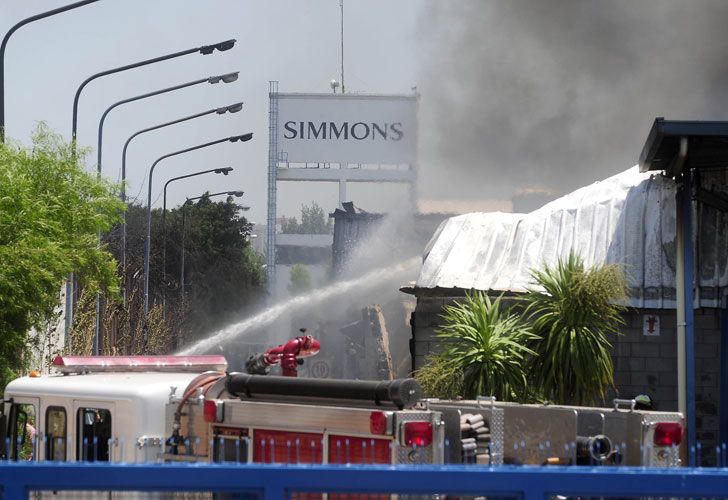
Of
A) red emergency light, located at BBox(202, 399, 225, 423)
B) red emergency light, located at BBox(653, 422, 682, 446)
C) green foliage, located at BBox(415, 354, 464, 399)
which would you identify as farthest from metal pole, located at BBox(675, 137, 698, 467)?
Result: red emergency light, located at BBox(202, 399, 225, 423)

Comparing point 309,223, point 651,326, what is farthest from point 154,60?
point 309,223

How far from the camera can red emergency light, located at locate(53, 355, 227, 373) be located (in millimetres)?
11672

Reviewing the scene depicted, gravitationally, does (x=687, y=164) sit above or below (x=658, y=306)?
above

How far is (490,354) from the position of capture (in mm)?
16969

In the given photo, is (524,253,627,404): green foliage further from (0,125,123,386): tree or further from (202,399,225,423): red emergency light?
(202,399,225,423): red emergency light

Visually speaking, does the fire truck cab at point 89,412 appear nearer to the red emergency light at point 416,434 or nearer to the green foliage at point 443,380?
the red emergency light at point 416,434

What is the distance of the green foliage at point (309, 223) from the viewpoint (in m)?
137

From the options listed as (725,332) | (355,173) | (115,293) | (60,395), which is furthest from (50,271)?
(355,173)

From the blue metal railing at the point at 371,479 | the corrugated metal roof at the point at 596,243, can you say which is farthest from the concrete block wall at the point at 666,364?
the blue metal railing at the point at 371,479

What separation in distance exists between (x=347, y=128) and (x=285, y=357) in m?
60.2

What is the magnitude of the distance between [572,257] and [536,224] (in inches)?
209

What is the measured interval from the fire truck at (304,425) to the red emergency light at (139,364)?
1.83 feet

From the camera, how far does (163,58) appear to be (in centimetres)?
2412

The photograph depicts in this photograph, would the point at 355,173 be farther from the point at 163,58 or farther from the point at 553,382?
the point at 553,382
